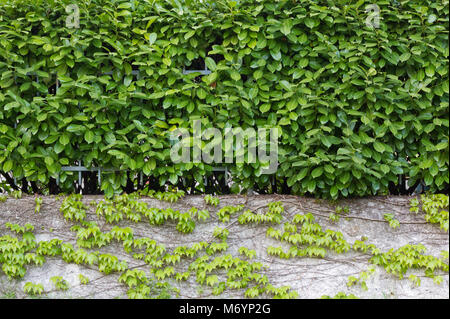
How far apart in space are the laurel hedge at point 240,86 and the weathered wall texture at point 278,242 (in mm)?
187

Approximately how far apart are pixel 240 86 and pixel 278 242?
49.6 inches

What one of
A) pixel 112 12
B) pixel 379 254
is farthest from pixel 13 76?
pixel 379 254

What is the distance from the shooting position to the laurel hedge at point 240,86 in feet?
11.3

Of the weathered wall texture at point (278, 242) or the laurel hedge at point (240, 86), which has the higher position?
the laurel hedge at point (240, 86)

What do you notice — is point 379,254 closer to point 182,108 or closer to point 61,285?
point 182,108

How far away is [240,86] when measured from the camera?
3498 mm

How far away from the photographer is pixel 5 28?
3557 millimetres

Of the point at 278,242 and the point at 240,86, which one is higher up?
the point at 240,86

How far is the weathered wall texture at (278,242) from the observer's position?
11.2 ft

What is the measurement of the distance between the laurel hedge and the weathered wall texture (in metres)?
0.19

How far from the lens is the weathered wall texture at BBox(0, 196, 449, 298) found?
11.2 feet

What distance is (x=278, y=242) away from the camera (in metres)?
3.51

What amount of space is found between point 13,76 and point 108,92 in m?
0.75

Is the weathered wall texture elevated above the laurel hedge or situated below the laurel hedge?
below
